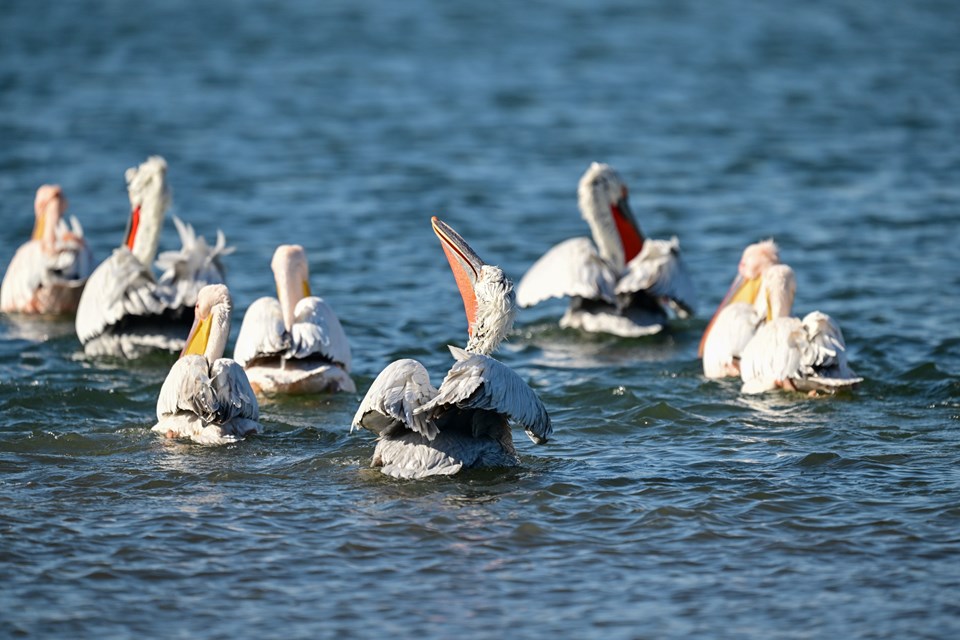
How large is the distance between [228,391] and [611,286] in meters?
3.56

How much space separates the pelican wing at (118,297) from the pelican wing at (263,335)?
106 centimetres

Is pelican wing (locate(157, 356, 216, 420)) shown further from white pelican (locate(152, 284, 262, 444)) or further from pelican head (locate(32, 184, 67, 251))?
pelican head (locate(32, 184, 67, 251))

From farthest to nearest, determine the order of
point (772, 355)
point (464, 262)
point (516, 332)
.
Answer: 1. point (516, 332)
2. point (772, 355)
3. point (464, 262)

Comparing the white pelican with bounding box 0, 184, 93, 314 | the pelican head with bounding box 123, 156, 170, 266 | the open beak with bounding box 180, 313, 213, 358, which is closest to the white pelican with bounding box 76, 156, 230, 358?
the pelican head with bounding box 123, 156, 170, 266

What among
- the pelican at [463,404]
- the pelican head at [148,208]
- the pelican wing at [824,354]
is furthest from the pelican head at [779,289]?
the pelican head at [148,208]

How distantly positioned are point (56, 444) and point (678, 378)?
3773 mm

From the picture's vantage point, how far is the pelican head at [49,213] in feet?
35.1

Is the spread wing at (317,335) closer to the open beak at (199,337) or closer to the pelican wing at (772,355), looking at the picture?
the open beak at (199,337)

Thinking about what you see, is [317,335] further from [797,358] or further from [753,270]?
[753,270]

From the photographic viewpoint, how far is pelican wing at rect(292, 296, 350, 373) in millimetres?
8375

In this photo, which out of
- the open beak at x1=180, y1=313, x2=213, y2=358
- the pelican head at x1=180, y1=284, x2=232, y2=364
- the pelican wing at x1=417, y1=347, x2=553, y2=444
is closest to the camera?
the pelican wing at x1=417, y1=347, x2=553, y2=444

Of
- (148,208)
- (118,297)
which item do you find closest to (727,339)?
(118,297)

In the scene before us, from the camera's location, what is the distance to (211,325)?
26.1ft

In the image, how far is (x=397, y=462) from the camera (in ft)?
23.0
